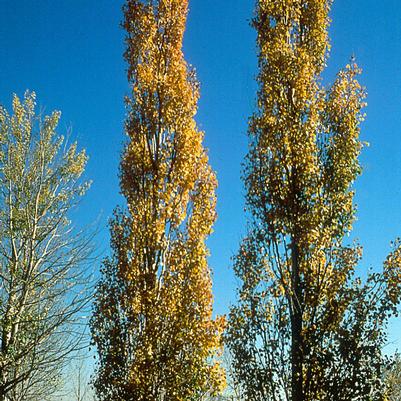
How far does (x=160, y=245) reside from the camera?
1030 cm

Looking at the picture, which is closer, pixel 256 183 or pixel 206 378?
pixel 256 183

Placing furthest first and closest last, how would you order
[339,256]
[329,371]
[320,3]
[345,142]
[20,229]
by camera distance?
[320,3] < [20,229] < [345,142] < [339,256] < [329,371]

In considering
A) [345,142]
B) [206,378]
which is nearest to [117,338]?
[206,378]

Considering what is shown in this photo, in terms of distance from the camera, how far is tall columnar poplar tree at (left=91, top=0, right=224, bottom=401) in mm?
9352

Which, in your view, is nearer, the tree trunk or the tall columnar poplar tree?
the tree trunk

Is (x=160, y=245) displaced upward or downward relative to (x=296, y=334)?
upward

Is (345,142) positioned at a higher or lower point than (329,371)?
higher

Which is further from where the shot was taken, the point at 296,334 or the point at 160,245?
the point at 160,245

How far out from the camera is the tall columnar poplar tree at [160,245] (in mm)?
9352

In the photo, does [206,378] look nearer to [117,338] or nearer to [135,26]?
[117,338]

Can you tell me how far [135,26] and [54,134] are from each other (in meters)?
3.83

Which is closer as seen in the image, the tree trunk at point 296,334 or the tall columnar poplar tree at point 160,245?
the tree trunk at point 296,334

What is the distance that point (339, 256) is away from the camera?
7648mm

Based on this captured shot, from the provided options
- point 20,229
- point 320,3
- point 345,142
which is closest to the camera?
point 345,142
